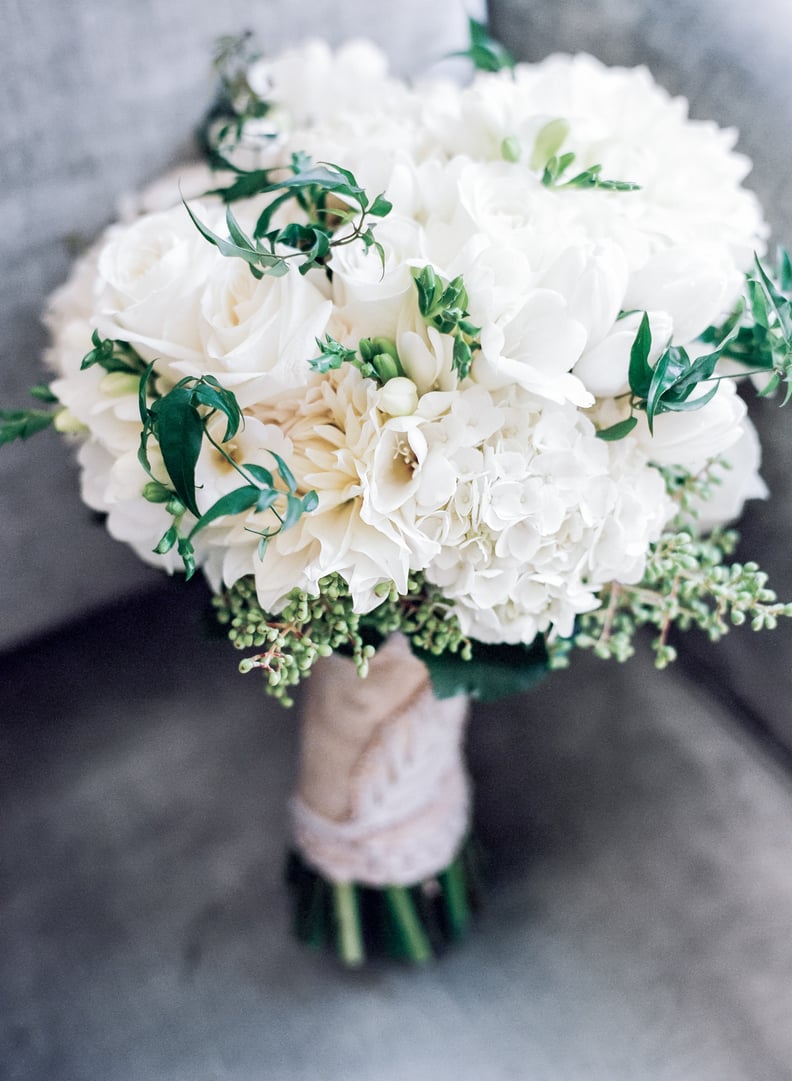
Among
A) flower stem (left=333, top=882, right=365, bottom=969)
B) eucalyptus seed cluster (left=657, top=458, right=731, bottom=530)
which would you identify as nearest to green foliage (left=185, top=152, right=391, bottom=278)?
eucalyptus seed cluster (left=657, top=458, right=731, bottom=530)

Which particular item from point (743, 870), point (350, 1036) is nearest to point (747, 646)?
point (743, 870)

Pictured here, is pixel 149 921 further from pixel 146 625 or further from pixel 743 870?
pixel 743 870

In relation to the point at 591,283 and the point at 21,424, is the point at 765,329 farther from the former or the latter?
the point at 21,424

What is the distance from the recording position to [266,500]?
1.24 ft

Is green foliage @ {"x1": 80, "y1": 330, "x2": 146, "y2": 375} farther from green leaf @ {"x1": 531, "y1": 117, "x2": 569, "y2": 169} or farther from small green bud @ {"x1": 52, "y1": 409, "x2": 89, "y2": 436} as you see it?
green leaf @ {"x1": 531, "y1": 117, "x2": 569, "y2": 169}

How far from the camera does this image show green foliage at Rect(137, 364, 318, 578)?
0.38m

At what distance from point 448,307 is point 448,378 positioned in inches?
1.3

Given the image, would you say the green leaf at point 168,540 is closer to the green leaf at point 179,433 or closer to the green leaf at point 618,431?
the green leaf at point 179,433

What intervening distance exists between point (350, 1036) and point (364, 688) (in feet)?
→ 1.01

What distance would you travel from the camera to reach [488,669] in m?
0.53

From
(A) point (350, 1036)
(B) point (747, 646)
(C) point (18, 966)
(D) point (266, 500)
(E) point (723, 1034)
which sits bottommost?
(C) point (18, 966)

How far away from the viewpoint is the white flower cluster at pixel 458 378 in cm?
41

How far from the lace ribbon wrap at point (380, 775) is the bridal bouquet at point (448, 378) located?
14 cm

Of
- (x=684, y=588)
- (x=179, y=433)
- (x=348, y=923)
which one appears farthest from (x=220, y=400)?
(x=348, y=923)
